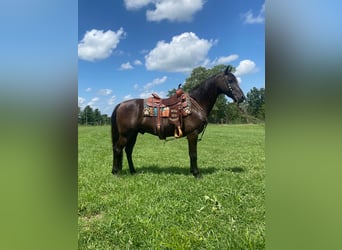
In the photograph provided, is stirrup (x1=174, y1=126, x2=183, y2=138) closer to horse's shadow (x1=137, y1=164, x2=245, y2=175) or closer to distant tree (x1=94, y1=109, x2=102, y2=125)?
horse's shadow (x1=137, y1=164, x2=245, y2=175)

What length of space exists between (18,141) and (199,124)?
3349 mm

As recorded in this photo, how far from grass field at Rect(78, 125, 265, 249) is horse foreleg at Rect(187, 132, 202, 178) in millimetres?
104

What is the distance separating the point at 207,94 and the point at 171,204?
1.95m

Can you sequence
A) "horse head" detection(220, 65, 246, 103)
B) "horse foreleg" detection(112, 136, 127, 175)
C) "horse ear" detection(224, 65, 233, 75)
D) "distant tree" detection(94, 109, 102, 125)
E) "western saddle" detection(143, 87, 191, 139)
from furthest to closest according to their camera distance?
"western saddle" detection(143, 87, 191, 139) → "horse foreleg" detection(112, 136, 127, 175) → "horse ear" detection(224, 65, 233, 75) → "horse head" detection(220, 65, 246, 103) → "distant tree" detection(94, 109, 102, 125)

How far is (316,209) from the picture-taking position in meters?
0.79

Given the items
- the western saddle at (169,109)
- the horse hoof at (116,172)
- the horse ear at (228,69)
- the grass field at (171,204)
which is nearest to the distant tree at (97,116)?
the grass field at (171,204)

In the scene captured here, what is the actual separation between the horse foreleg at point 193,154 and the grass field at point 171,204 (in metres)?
0.10

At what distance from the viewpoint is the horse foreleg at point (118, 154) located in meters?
3.76

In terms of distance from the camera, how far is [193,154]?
4016mm

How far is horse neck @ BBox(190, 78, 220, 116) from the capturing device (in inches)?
158

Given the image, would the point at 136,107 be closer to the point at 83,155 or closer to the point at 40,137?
the point at 83,155

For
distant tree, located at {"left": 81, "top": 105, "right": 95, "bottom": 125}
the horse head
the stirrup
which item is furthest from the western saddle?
distant tree, located at {"left": 81, "top": 105, "right": 95, "bottom": 125}

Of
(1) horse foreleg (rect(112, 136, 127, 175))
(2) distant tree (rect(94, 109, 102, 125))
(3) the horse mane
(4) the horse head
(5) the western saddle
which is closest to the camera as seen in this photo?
(2) distant tree (rect(94, 109, 102, 125))

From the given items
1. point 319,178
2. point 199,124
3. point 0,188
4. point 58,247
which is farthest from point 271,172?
point 199,124
